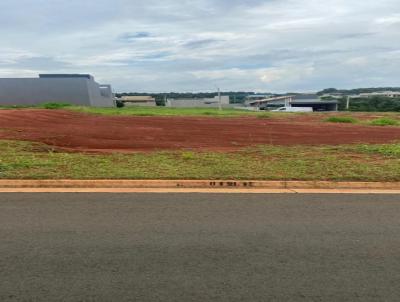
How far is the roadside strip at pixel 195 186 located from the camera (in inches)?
346

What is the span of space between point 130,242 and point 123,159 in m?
6.91

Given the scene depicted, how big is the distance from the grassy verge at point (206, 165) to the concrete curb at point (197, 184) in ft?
0.90

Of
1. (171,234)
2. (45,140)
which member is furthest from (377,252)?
(45,140)

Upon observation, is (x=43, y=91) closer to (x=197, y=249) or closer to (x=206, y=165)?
(x=206, y=165)

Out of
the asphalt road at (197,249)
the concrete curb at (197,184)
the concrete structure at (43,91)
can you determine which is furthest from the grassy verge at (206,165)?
the concrete structure at (43,91)

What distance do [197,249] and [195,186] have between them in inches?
153

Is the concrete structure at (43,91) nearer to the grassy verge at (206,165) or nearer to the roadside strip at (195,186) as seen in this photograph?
the grassy verge at (206,165)

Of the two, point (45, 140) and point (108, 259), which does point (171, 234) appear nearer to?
point (108, 259)

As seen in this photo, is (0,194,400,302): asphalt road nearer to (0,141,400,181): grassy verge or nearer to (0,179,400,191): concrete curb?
(0,179,400,191): concrete curb

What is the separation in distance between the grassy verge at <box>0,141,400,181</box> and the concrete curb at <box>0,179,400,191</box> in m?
0.27

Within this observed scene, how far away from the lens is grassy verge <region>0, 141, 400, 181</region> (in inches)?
384

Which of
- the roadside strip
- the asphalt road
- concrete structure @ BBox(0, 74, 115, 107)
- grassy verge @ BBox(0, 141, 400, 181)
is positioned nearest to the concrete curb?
the roadside strip

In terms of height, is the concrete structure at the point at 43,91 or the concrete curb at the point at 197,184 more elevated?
the concrete curb at the point at 197,184

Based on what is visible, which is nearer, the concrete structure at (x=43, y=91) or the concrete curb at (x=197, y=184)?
the concrete curb at (x=197, y=184)
